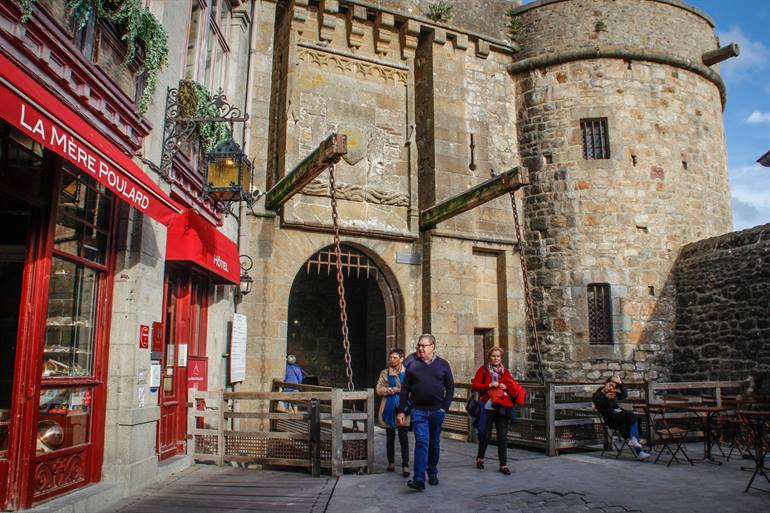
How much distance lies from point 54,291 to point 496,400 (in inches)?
186

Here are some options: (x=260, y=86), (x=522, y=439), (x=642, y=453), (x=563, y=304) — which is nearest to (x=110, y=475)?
(x=522, y=439)

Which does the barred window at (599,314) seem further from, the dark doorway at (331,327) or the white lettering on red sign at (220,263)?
the white lettering on red sign at (220,263)

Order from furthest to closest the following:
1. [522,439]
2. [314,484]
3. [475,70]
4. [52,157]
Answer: [475,70]
[522,439]
[314,484]
[52,157]

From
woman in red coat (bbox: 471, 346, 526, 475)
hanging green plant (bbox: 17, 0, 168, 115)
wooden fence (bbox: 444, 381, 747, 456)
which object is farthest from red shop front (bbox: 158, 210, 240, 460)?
wooden fence (bbox: 444, 381, 747, 456)

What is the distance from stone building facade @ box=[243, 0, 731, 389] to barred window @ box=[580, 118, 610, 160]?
4cm

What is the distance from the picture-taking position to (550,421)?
8648 mm

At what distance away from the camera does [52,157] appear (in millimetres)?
5320

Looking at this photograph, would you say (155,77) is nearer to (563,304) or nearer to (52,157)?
(52,157)

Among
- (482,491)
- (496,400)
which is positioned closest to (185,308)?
(496,400)

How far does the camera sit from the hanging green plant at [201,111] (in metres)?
7.52

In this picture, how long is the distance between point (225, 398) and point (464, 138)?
7.49 metres

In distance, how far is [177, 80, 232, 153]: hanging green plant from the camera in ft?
24.7

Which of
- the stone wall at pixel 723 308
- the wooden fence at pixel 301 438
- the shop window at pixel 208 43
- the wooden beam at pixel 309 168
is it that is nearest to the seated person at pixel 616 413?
the wooden fence at pixel 301 438

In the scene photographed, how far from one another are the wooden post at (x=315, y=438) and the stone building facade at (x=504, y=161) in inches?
150
